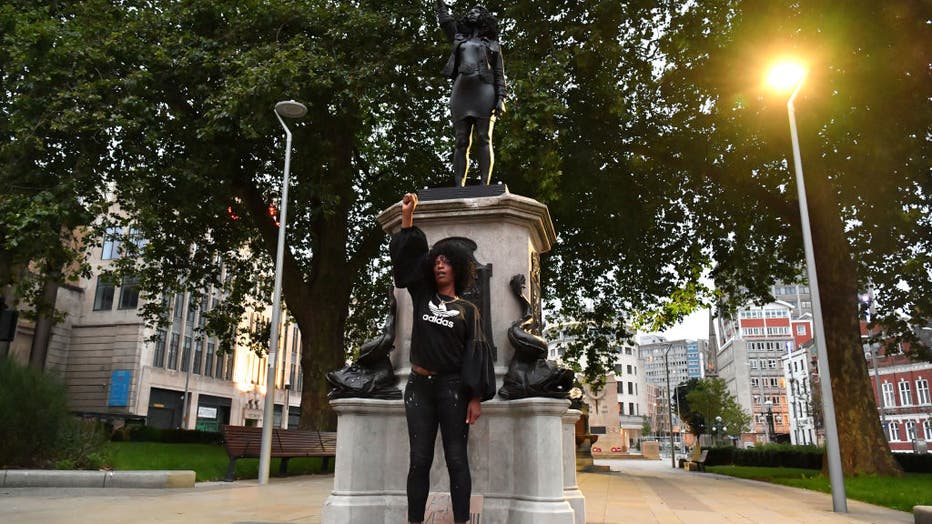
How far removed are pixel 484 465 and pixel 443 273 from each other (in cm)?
182

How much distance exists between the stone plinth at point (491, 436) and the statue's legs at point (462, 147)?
69 centimetres

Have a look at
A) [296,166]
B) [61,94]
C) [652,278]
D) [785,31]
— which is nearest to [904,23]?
[785,31]

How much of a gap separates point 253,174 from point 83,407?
104ft

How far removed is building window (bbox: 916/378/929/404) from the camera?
62281mm

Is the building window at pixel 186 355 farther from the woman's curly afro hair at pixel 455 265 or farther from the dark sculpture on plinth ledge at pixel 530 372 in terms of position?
the woman's curly afro hair at pixel 455 265

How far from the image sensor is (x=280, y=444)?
12867 mm

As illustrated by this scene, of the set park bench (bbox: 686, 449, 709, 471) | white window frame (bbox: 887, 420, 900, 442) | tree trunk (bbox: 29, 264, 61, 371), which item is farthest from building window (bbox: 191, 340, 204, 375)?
Answer: white window frame (bbox: 887, 420, 900, 442)

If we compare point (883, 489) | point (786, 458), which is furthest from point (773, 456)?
point (883, 489)

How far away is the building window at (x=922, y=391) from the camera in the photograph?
62.3 m

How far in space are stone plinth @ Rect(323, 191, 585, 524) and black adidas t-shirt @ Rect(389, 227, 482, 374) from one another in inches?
45.9

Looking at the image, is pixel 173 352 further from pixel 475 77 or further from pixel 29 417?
pixel 475 77

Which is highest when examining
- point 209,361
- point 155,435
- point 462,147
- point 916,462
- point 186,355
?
point 186,355

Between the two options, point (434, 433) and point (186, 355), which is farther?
point (186, 355)

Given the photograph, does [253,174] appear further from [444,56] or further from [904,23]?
[904,23]
